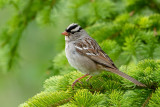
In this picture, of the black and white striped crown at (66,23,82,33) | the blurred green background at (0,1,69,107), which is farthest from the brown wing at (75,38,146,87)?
the blurred green background at (0,1,69,107)

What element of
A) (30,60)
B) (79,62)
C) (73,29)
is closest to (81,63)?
(79,62)

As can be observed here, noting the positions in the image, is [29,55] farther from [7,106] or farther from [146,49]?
[146,49]

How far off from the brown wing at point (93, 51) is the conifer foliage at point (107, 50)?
0.09m

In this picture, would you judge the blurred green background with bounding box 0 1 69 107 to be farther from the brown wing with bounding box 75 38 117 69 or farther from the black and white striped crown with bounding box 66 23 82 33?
the brown wing with bounding box 75 38 117 69

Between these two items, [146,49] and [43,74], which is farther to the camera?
[43,74]

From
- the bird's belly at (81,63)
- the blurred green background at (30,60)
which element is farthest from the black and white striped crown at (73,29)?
the blurred green background at (30,60)

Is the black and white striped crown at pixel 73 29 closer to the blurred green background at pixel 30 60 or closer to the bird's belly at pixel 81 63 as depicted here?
the bird's belly at pixel 81 63

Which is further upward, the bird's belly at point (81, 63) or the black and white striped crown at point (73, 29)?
the black and white striped crown at point (73, 29)

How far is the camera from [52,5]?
342 cm

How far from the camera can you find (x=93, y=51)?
2697 millimetres

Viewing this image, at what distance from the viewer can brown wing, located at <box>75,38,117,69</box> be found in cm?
248

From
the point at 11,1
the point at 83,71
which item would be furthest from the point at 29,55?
the point at 83,71

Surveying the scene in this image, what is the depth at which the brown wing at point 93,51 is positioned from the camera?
2480 mm

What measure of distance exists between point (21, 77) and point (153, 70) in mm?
3238
